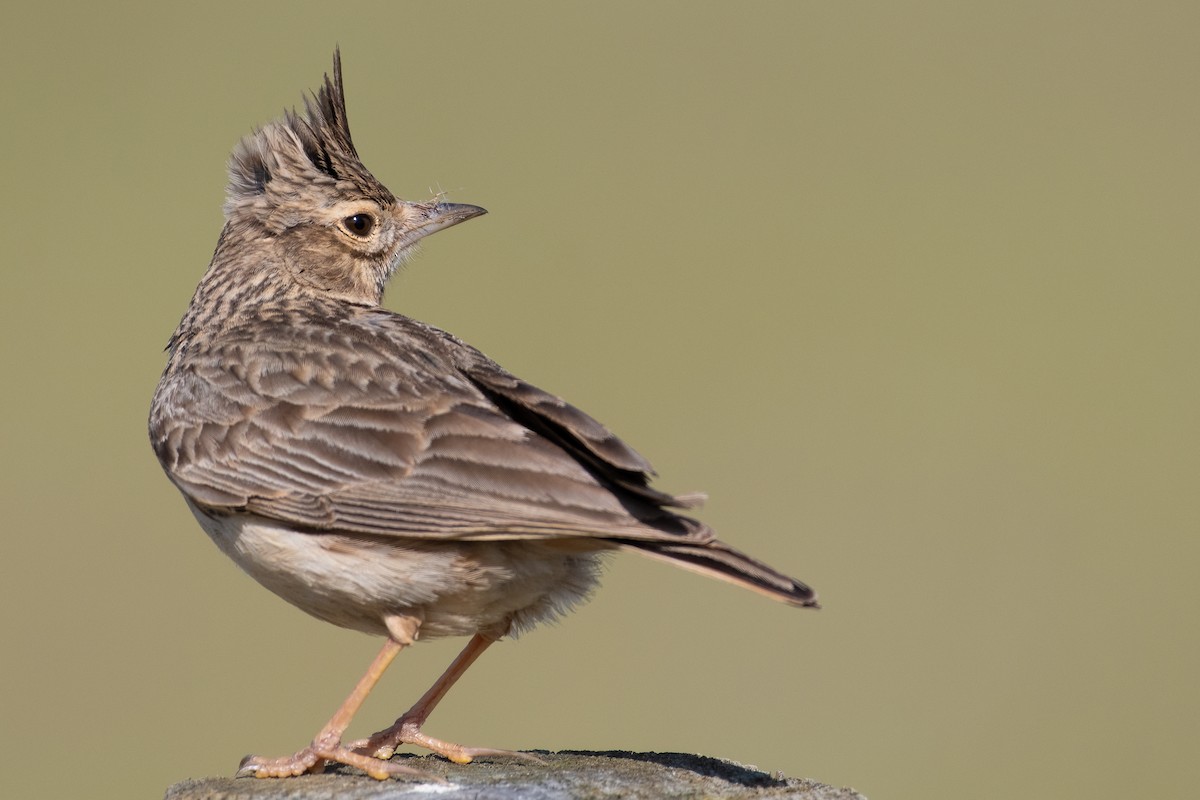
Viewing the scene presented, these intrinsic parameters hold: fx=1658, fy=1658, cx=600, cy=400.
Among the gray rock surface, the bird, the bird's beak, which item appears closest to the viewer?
the gray rock surface

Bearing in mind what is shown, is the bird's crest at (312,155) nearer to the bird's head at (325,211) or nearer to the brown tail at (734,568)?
the bird's head at (325,211)

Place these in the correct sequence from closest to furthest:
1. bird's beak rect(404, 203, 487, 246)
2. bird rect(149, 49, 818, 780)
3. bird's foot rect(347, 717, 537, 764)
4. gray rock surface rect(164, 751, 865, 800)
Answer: gray rock surface rect(164, 751, 865, 800) → bird rect(149, 49, 818, 780) → bird's foot rect(347, 717, 537, 764) → bird's beak rect(404, 203, 487, 246)

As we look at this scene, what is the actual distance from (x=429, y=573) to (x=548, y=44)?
63.8 feet

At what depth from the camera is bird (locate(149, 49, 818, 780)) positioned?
540cm

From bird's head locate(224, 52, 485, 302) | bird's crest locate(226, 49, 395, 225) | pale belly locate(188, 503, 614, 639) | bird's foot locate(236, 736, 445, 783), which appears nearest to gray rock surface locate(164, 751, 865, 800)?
bird's foot locate(236, 736, 445, 783)

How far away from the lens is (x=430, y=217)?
784 centimetres

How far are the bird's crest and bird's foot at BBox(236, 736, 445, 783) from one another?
9.26 feet

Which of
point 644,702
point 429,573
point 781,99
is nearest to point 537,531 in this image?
point 429,573

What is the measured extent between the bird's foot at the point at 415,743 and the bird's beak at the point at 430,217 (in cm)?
247

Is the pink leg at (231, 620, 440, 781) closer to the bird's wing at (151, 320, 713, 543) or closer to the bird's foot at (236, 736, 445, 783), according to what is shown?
the bird's foot at (236, 736, 445, 783)

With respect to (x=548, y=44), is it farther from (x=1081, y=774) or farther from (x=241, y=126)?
(x=1081, y=774)

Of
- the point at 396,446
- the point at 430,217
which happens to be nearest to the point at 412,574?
the point at 396,446

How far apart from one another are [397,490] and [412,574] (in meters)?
0.30

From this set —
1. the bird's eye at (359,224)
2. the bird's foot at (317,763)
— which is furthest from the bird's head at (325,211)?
the bird's foot at (317,763)
